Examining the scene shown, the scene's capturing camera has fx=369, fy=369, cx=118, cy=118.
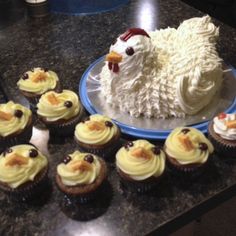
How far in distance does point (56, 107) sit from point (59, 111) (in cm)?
2

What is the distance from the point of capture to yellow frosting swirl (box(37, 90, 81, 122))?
1166mm

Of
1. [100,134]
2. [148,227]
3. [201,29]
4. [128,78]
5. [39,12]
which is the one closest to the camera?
[148,227]

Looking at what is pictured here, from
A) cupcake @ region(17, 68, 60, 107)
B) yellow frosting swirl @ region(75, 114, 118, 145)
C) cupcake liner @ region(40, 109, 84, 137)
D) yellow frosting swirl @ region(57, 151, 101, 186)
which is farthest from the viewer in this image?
cupcake @ region(17, 68, 60, 107)

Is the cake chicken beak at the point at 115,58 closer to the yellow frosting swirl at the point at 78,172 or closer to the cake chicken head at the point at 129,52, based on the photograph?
the cake chicken head at the point at 129,52

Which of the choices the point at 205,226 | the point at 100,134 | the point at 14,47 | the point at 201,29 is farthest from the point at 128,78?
the point at 205,226

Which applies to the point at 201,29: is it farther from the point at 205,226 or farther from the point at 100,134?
the point at 205,226

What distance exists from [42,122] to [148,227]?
1.64ft

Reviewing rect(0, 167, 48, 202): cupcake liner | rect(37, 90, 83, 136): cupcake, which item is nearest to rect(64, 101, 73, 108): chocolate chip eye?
rect(37, 90, 83, 136): cupcake

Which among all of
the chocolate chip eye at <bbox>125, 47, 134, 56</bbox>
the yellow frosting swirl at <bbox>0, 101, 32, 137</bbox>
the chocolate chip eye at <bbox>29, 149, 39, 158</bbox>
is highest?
the chocolate chip eye at <bbox>125, 47, 134, 56</bbox>

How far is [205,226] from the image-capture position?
5.78 ft

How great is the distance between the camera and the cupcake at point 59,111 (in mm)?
1166

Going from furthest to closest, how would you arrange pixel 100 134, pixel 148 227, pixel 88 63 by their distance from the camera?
1. pixel 88 63
2. pixel 100 134
3. pixel 148 227

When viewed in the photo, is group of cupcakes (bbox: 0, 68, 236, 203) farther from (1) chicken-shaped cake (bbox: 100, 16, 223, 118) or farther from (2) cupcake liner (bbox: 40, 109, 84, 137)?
(1) chicken-shaped cake (bbox: 100, 16, 223, 118)

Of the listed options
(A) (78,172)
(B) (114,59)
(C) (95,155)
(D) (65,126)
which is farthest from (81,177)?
(B) (114,59)
